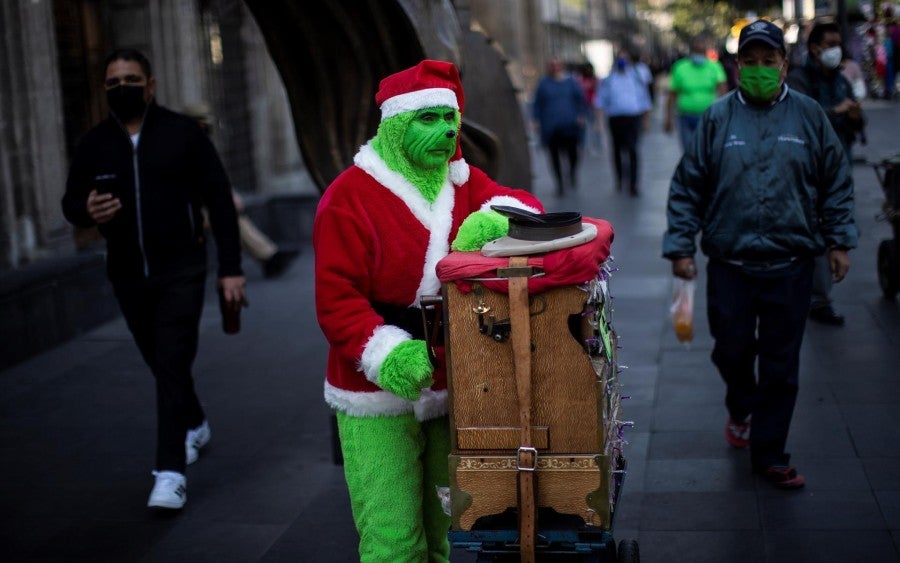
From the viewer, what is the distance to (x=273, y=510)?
5629 millimetres

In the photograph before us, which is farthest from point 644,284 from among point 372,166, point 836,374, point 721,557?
point 372,166

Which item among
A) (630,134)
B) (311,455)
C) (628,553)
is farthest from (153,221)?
(630,134)

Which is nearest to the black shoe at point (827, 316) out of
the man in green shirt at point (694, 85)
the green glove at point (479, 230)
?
the green glove at point (479, 230)

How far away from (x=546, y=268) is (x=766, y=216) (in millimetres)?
2357

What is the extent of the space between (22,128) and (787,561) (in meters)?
7.06

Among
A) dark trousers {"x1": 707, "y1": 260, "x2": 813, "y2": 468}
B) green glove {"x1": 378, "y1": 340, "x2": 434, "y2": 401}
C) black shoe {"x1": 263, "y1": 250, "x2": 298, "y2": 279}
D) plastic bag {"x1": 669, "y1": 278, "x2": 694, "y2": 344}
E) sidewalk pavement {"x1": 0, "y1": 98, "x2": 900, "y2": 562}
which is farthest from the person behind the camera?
black shoe {"x1": 263, "y1": 250, "x2": 298, "y2": 279}

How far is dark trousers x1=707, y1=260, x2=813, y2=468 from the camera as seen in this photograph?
5359 millimetres

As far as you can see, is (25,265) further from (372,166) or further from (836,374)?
(372,166)

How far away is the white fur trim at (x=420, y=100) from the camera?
367 cm

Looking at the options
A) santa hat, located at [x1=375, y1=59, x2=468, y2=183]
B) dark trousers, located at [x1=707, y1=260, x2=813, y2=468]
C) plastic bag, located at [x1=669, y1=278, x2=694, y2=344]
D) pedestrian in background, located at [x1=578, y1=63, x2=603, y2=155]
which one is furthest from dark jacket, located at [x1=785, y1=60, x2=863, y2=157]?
pedestrian in background, located at [x1=578, y1=63, x2=603, y2=155]

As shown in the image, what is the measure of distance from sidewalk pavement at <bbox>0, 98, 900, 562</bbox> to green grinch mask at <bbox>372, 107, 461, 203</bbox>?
176cm

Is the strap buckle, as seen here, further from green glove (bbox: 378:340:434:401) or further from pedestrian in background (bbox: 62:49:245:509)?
pedestrian in background (bbox: 62:49:245:509)

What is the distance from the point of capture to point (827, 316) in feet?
28.2

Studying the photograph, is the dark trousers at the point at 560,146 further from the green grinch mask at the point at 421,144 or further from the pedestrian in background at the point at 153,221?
the green grinch mask at the point at 421,144
